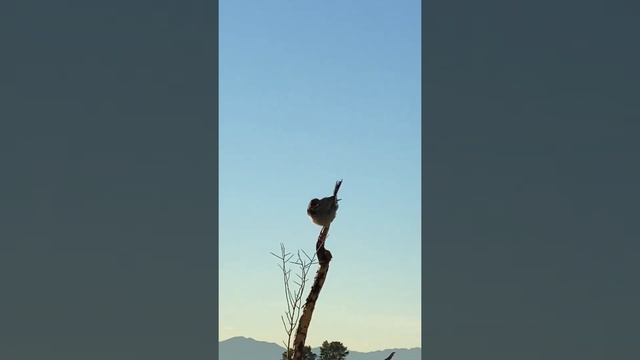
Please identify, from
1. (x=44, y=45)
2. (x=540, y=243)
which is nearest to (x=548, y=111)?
(x=540, y=243)

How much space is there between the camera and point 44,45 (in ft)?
Result: 18.5

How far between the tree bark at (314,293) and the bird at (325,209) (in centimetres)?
6

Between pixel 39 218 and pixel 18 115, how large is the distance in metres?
0.60

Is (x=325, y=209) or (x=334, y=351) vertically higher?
(x=325, y=209)

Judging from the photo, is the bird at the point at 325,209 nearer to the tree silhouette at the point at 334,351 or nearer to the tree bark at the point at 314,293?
the tree bark at the point at 314,293

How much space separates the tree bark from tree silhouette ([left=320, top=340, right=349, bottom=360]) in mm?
1092

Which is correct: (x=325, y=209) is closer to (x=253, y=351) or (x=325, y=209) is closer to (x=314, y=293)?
(x=314, y=293)

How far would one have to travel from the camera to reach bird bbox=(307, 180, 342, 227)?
3.60m

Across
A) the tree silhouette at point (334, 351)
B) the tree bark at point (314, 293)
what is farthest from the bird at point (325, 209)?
the tree silhouette at point (334, 351)

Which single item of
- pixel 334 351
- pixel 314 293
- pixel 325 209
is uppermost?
pixel 325 209

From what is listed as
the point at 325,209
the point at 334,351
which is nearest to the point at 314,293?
the point at 325,209

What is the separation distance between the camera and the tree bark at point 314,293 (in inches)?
144

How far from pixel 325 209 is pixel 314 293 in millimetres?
330

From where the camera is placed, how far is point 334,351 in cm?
477
